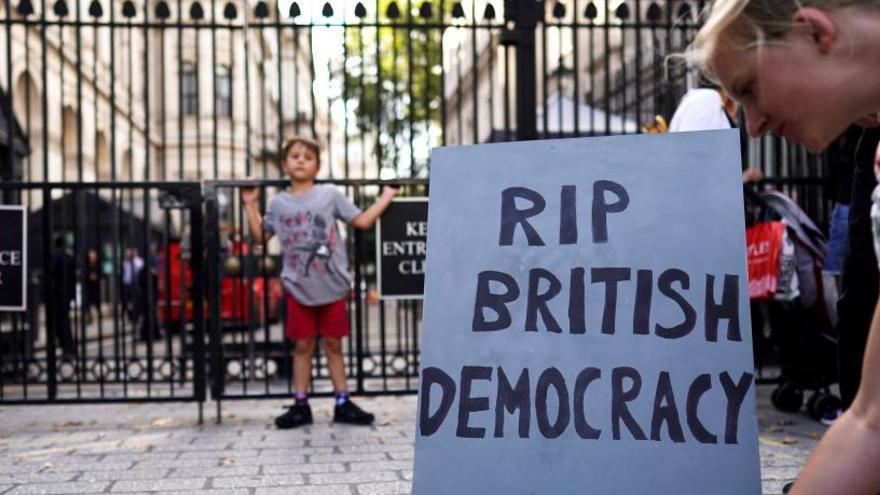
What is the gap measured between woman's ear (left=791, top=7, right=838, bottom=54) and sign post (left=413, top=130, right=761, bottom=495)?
1152mm

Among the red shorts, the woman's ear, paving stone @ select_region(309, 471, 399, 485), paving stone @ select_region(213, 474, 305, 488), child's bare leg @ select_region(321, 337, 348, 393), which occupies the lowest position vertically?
paving stone @ select_region(309, 471, 399, 485)

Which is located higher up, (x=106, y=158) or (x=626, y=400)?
(x=106, y=158)

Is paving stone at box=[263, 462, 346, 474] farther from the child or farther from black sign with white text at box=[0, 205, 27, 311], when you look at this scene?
black sign with white text at box=[0, 205, 27, 311]

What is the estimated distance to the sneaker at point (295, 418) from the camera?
568 cm

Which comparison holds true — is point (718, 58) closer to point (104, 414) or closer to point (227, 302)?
point (104, 414)

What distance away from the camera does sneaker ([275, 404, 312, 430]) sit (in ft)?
→ 18.6

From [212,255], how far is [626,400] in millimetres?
3917

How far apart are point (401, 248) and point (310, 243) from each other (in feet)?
1.92

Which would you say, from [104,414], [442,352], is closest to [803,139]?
[442,352]

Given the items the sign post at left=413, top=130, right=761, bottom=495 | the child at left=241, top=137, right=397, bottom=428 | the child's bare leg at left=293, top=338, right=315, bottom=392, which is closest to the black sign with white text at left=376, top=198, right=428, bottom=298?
the child at left=241, top=137, right=397, bottom=428

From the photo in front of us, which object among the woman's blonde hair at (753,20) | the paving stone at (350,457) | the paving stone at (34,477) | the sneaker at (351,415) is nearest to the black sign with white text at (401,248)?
the sneaker at (351,415)

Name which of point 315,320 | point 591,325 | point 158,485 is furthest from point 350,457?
point 591,325

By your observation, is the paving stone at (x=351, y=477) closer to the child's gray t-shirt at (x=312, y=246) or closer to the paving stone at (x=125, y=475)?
the paving stone at (x=125, y=475)

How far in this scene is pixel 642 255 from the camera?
261cm
